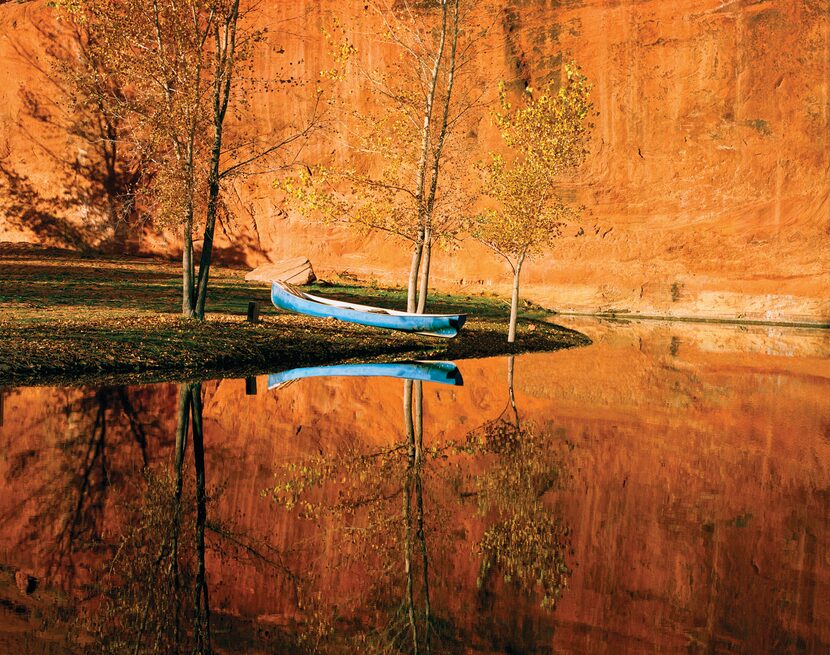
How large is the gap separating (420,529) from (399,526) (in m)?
0.22

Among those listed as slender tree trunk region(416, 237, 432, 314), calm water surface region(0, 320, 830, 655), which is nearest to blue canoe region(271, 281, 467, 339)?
slender tree trunk region(416, 237, 432, 314)

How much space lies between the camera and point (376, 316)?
2734cm

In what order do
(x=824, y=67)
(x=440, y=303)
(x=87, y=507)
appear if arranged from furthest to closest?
(x=824, y=67), (x=440, y=303), (x=87, y=507)

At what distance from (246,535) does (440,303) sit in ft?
108

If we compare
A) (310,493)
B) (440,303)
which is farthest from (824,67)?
(310,493)

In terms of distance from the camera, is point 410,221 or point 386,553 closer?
point 386,553

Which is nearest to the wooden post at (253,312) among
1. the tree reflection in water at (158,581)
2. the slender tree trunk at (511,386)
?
the slender tree trunk at (511,386)

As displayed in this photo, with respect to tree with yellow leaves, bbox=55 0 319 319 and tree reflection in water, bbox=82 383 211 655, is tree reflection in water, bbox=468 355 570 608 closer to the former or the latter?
tree reflection in water, bbox=82 383 211 655

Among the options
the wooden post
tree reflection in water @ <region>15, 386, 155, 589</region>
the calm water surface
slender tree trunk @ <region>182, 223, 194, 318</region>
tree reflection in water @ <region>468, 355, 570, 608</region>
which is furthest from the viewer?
the wooden post

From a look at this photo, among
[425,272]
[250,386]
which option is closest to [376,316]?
[425,272]

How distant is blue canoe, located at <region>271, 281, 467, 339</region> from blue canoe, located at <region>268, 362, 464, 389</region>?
2.76 meters

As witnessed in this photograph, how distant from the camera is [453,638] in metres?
7.02

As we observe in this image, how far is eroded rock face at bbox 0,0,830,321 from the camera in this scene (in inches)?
1914

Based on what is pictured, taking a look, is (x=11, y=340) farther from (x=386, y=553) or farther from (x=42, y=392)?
(x=386, y=553)
